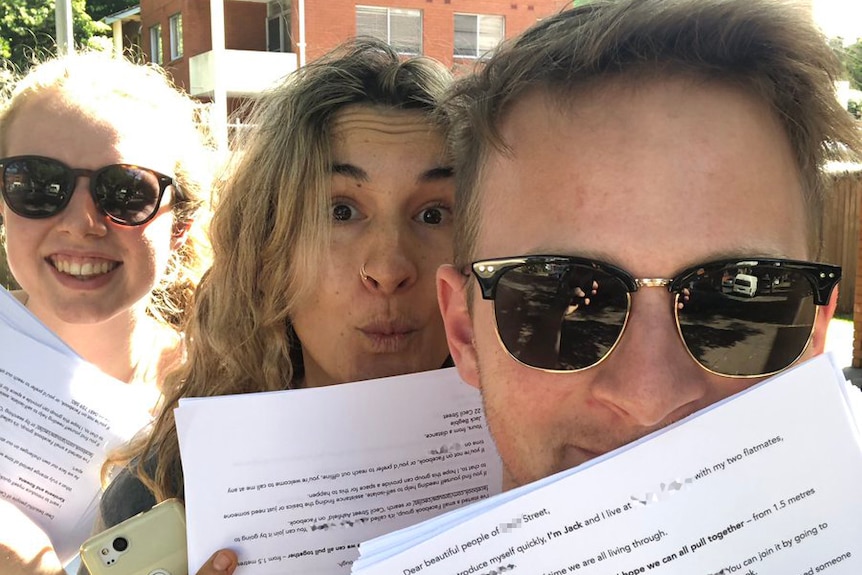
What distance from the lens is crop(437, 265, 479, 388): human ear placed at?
1.44m

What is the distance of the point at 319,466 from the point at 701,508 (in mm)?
775

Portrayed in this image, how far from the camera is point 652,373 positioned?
45.4 inches

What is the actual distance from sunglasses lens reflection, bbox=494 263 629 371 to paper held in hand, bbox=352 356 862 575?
21cm

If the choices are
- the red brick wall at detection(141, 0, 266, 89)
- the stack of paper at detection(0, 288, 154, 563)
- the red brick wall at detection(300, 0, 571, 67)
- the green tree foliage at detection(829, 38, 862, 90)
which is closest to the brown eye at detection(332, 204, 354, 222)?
the stack of paper at detection(0, 288, 154, 563)

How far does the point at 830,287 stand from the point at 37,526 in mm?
1858

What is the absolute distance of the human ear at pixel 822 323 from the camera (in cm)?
122

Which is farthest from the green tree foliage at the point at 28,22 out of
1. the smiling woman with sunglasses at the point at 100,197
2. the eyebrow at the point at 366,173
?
the eyebrow at the point at 366,173

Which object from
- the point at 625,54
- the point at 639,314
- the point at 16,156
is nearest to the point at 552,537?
the point at 639,314

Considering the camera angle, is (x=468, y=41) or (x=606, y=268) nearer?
(x=606, y=268)

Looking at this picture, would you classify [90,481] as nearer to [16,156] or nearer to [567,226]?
[16,156]

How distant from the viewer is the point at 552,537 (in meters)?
1.02

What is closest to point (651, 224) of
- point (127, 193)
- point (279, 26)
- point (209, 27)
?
point (127, 193)

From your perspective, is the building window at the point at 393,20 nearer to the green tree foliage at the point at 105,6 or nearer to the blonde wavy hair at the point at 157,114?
the green tree foliage at the point at 105,6

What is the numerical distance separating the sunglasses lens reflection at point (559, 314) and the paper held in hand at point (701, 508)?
21cm
